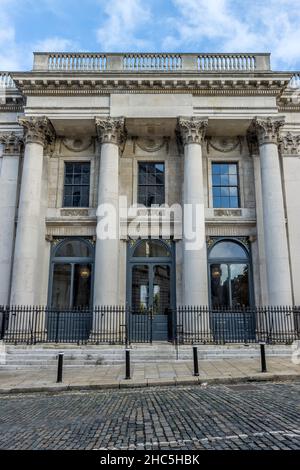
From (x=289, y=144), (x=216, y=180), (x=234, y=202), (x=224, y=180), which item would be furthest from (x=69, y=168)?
(x=289, y=144)

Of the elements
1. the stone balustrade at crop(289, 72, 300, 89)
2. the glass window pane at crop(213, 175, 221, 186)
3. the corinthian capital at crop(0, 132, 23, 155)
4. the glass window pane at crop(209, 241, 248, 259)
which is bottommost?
the glass window pane at crop(209, 241, 248, 259)

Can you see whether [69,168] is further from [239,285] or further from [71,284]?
[239,285]

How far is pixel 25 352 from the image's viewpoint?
12672 millimetres

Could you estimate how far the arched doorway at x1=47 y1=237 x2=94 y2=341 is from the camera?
53.6 ft

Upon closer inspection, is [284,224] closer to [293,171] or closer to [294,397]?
[293,171]

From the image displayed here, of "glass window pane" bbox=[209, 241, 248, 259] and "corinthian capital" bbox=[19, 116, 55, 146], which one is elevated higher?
"corinthian capital" bbox=[19, 116, 55, 146]

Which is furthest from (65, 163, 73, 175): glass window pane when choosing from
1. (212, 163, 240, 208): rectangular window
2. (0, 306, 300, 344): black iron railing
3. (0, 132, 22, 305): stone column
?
(212, 163, 240, 208): rectangular window

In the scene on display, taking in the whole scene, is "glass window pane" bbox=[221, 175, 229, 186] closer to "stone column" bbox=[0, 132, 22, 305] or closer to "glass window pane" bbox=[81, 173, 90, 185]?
"glass window pane" bbox=[81, 173, 90, 185]

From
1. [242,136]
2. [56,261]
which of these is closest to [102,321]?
[56,261]

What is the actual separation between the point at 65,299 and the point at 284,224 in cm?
1073

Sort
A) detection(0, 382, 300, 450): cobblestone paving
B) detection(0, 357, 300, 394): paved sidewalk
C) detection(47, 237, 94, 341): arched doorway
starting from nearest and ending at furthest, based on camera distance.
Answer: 1. detection(0, 382, 300, 450): cobblestone paving
2. detection(0, 357, 300, 394): paved sidewalk
3. detection(47, 237, 94, 341): arched doorway

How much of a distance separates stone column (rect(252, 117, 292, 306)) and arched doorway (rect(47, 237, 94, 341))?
8234 millimetres

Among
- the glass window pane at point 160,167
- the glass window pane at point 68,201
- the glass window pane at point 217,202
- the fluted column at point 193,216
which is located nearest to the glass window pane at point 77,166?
the glass window pane at point 68,201
